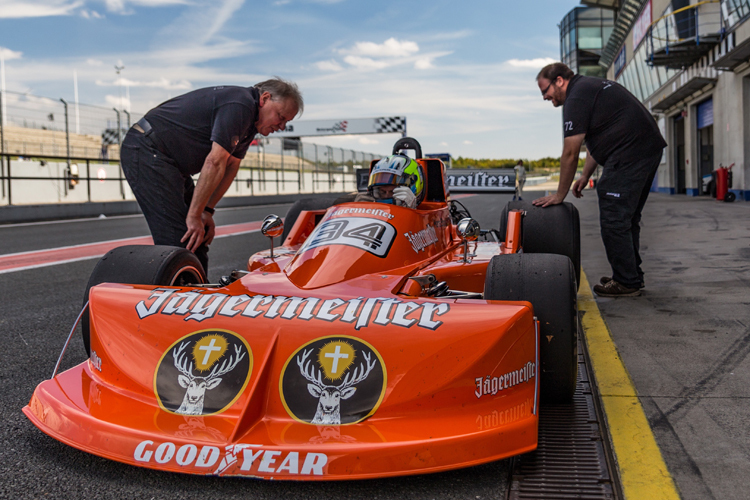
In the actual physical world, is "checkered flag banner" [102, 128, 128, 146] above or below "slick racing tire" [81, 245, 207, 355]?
above

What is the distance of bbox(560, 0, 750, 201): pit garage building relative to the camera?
18.1 m

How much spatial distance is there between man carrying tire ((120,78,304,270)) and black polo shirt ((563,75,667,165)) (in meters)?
2.26

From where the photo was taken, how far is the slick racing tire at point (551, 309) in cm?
256

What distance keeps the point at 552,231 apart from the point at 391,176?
1.51 m

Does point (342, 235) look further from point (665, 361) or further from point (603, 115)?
point (603, 115)

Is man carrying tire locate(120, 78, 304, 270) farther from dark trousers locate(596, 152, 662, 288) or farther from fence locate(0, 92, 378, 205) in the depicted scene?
fence locate(0, 92, 378, 205)

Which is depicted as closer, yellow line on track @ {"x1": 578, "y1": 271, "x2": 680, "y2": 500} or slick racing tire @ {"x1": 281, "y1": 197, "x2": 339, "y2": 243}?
yellow line on track @ {"x1": 578, "y1": 271, "x2": 680, "y2": 500}

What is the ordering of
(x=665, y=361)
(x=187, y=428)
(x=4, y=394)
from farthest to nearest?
(x=665, y=361) → (x=4, y=394) → (x=187, y=428)

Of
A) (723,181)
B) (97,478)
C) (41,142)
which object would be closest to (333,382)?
(97,478)

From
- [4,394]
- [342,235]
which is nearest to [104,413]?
[4,394]

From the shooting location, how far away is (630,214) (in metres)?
4.83

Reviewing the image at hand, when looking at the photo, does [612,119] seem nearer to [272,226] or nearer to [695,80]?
[272,226]

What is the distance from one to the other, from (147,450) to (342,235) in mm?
1726

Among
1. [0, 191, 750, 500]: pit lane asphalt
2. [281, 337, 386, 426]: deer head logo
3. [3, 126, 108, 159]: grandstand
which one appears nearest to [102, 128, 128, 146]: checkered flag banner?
[3, 126, 108, 159]: grandstand
